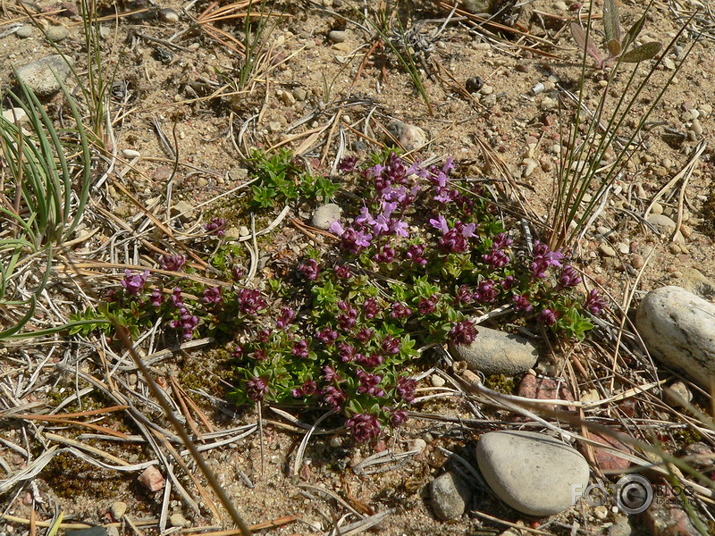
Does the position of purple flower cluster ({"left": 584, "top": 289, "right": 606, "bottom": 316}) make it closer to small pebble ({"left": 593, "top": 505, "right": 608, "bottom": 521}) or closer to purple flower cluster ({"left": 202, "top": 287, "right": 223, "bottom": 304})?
small pebble ({"left": 593, "top": 505, "right": 608, "bottom": 521})

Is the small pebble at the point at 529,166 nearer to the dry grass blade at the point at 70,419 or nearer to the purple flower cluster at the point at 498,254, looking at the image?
the purple flower cluster at the point at 498,254

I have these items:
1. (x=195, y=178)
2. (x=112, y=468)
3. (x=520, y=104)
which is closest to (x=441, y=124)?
(x=520, y=104)

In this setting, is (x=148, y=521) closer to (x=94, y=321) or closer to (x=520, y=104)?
(x=94, y=321)

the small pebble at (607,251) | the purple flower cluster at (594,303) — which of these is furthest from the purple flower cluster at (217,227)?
the small pebble at (607,251)

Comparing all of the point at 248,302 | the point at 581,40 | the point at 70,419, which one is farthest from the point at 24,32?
the point at 581,40

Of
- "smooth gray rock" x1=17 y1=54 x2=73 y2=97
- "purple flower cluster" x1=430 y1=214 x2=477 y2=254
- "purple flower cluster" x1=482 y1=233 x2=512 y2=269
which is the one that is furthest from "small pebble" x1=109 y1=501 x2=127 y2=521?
"smooth gray rock" x1=17 y1=54 x2=73 y2=97

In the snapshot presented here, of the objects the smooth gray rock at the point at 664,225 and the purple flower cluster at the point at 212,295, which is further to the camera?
the smooth gray rock at the point at 664,225
